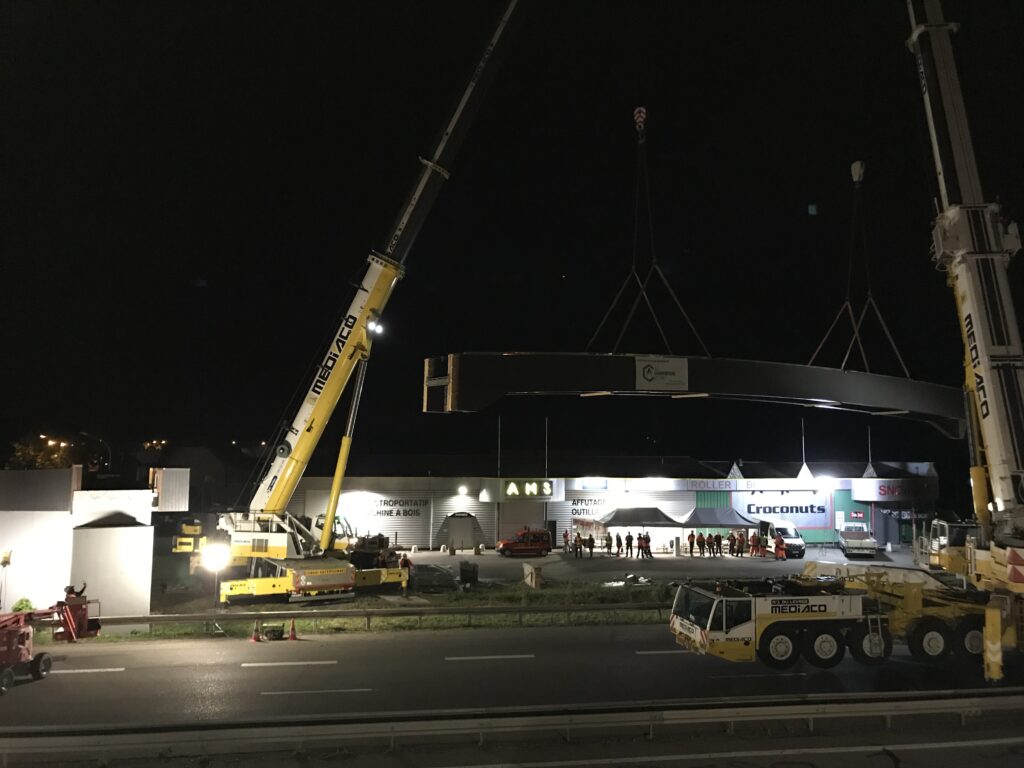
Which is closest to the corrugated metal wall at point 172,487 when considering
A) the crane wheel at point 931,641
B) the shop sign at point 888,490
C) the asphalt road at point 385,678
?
the asphalt road at point 385,678

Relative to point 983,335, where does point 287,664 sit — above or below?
below

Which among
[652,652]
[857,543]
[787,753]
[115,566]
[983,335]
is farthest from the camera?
[857,543]

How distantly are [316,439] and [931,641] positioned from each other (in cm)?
1671

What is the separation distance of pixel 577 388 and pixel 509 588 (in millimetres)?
12528

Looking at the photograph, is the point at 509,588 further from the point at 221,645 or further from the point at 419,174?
the point at 419,174

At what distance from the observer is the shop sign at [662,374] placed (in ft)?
49.6

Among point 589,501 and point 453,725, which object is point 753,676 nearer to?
point 453,725

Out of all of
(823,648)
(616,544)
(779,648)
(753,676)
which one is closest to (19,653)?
(753,676)

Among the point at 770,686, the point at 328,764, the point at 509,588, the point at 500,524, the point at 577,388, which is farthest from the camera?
the point at 500,524

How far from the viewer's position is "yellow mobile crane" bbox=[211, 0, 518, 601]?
20516 mm

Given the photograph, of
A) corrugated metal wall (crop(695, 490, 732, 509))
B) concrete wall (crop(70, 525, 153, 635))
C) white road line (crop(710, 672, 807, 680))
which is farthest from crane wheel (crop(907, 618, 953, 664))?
corrugated metal wall (crop(695, 490, 732, 509))

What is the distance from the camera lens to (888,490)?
39.0 metres

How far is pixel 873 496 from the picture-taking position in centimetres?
3900

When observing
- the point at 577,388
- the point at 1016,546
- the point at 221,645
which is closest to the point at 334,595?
the point at 221,645
